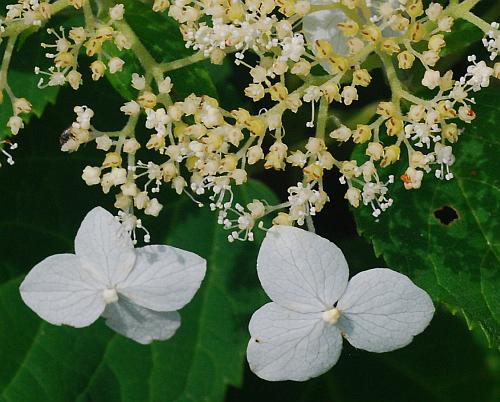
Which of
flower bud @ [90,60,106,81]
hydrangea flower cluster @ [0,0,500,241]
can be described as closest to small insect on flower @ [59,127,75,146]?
hydrangea flower cluster @ [0,0,500,241]

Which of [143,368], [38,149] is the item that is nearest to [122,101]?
[38,149]

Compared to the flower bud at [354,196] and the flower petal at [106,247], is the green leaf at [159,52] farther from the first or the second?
the flower bud at [354,196]

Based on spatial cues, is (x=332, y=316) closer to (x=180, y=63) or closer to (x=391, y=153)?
(x=391, y=153)

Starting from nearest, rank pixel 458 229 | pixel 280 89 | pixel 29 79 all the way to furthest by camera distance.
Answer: pixel 280 89, pixel 458 229, pixel 29 79

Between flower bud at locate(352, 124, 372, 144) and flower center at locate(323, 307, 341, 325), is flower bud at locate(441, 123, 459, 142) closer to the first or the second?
flower bud at locate(352, 124, 372, 144)

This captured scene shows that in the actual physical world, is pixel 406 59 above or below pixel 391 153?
above

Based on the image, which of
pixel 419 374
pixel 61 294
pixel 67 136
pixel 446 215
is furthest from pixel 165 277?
pixel 419 374

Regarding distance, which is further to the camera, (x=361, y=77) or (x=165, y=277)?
(x=165, y=277)
